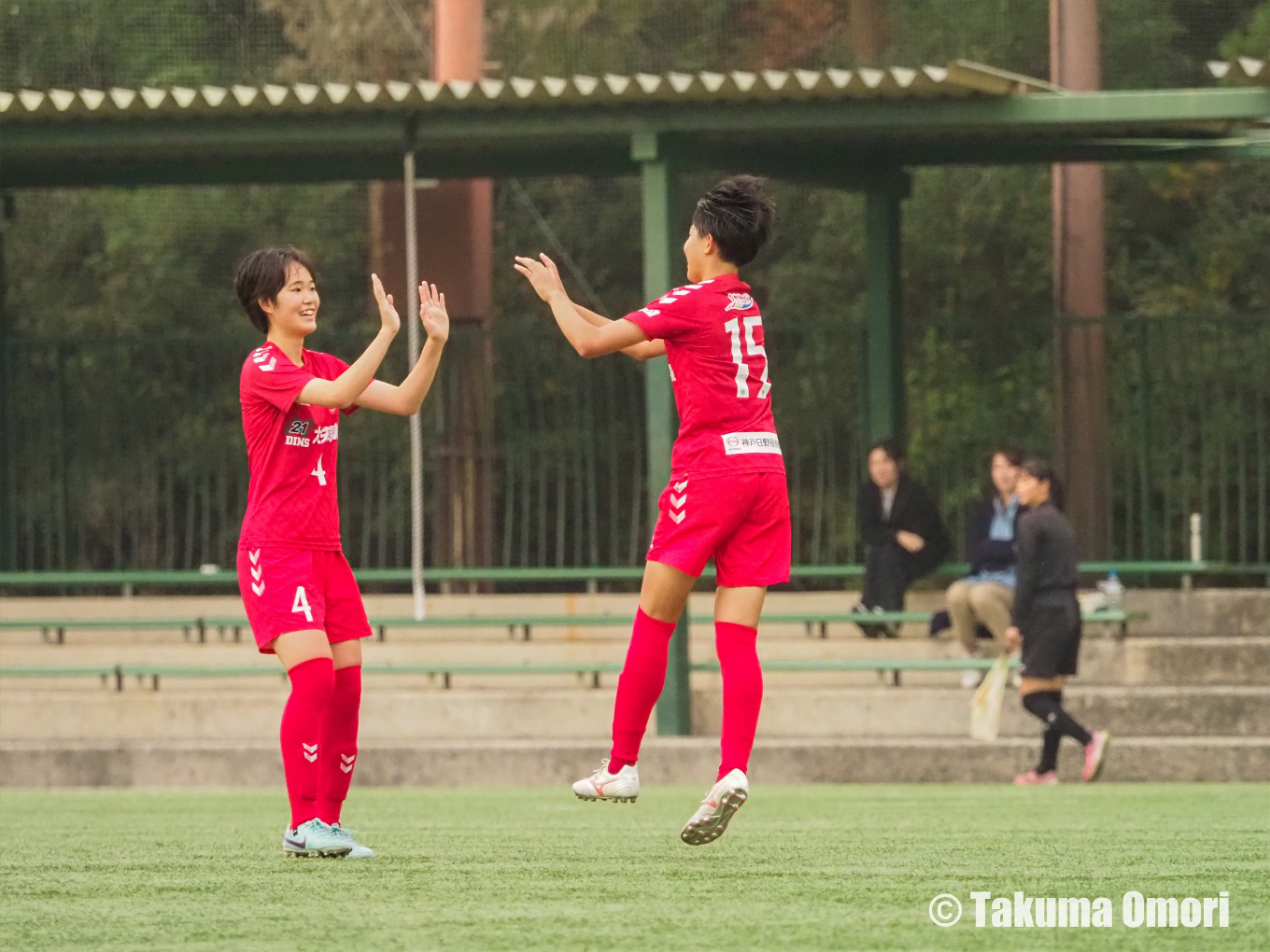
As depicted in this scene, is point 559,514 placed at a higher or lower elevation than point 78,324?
lower

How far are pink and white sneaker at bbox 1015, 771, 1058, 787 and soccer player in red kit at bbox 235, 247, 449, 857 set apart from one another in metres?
5.85

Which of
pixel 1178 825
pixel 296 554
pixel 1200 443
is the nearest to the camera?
pixel 296 554

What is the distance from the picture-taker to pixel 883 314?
1467 centimetres

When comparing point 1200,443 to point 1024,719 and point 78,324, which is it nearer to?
point 1024,719

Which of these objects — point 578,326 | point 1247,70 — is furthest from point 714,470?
point 1247,70

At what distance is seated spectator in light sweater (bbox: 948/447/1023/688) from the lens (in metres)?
12.8

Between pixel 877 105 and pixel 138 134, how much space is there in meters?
4.25

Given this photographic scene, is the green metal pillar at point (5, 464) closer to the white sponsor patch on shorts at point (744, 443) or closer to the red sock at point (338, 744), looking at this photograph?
the red sock at point (338, 744)

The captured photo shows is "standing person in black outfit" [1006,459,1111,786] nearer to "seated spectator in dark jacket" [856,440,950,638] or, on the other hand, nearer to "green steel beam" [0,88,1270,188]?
"seated spectator in dark jacket" [856,440,950,638]

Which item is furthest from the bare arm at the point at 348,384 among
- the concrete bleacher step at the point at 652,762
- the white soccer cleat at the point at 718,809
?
the concrete bleacher step at the point at 652,762

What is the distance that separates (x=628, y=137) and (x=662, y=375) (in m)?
1.41

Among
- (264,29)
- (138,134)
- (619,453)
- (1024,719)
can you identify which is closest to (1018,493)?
(1024,719)

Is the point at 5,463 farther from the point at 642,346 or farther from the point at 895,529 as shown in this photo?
the point at 642,346

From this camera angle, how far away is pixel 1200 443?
1455cm
